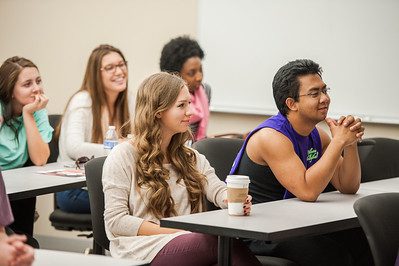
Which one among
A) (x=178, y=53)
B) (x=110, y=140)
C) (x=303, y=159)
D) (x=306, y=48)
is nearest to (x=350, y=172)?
(x=303, y=159)

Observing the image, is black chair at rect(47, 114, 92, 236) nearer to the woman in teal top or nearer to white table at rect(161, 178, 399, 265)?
the woman in teal top

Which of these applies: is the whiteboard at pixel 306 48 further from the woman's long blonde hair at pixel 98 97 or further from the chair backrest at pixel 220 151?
the chair backrest at pixel 220 151

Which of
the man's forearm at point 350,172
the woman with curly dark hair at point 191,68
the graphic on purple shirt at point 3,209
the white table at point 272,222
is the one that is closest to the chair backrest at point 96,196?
the white table at point 272,222

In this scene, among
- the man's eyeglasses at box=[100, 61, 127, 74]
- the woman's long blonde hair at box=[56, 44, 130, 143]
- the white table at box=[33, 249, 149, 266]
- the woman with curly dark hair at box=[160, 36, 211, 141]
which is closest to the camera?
the white table at box=[33, 249, 149, 266]

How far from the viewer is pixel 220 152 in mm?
4398

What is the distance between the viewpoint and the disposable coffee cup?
330cm

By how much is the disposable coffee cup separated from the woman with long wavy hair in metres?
0.04

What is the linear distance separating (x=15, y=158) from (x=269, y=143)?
1.75 m

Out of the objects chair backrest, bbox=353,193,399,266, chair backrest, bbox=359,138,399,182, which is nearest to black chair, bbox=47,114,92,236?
chair backrest, bbox=359,138,399,182

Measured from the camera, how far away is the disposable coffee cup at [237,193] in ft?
10.8

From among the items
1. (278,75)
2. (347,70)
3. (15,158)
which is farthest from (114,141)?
(347,70)

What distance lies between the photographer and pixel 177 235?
346 centimetres

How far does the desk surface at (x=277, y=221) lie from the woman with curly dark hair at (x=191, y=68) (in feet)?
7.01

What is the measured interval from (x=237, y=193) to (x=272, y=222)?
0.18 m
